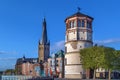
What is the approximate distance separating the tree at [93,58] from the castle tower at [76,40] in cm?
615

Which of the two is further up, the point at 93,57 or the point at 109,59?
the point at 93,57

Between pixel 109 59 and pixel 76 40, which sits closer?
pixel 109 59

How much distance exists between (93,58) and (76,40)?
11759mm

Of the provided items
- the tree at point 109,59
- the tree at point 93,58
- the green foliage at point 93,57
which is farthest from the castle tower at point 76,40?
the tree at point 109,59

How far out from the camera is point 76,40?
3410 inches

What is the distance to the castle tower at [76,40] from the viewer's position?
282 feet

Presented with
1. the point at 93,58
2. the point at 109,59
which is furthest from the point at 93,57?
the point at 109,59

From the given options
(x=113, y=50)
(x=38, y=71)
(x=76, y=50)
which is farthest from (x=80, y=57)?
(x=38, y=71)

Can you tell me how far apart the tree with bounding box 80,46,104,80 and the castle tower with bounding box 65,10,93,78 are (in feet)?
20.2

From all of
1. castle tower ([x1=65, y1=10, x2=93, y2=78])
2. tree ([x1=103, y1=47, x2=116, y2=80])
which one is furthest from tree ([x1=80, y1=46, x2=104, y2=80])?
castle tower ([x1=65, y1=10, x2=93, y2=78])

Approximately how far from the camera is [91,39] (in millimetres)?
89125

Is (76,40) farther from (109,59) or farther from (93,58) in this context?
(109,59)

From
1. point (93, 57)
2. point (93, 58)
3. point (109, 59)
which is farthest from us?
point (93, 57)

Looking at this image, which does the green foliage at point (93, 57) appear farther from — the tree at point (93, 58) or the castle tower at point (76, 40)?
the castle tower at point (76, 40)
